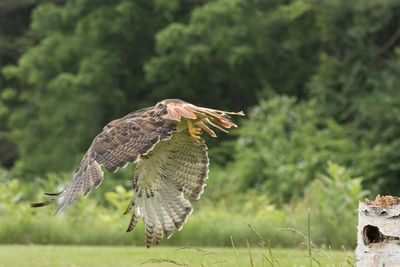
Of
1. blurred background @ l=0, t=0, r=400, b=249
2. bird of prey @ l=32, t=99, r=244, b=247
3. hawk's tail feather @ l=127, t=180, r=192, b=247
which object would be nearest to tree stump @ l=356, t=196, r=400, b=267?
bird of prey @ l=32, t=99, r=244, b=247

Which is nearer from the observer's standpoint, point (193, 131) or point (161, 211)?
point (193, 131)

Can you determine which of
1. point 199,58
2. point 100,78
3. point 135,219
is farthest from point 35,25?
point 135,219

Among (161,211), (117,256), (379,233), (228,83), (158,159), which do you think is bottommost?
(379,233)

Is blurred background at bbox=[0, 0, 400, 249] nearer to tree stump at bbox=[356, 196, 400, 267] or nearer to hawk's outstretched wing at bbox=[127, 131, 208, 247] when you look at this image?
hawk's outstretched wing at bbox=[127, 131, 208, 247]

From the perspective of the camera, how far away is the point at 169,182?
24.0 feet

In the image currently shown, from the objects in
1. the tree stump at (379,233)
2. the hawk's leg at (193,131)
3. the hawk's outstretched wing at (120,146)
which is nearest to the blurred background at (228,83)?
the hawk's leg at (193,131)

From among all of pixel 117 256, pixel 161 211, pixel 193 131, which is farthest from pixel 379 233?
pixel 117 256

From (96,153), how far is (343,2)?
672 inches

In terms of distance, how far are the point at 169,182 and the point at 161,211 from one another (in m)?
0.27

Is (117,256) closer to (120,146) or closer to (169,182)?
(169,182)

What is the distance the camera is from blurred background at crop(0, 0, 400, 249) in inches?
814

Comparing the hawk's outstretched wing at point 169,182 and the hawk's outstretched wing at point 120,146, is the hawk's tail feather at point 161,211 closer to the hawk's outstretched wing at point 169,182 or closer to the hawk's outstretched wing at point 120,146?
the hawk's outstretched wing at point 169,182

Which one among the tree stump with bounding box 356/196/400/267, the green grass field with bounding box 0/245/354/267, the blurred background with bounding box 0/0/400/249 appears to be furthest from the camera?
the blurred background with bounding box 0/0/400/249

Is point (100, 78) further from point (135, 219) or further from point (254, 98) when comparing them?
point (135, 219)
